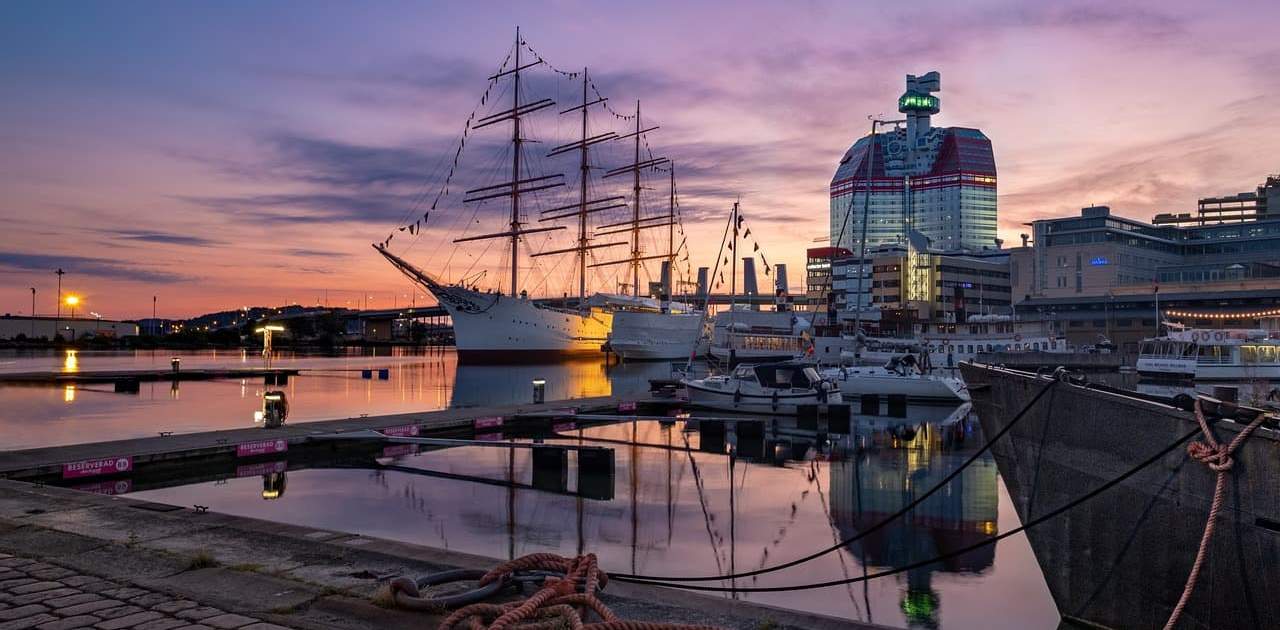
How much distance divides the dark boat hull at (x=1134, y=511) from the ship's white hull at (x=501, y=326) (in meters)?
94.5

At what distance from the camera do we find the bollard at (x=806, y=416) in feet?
110

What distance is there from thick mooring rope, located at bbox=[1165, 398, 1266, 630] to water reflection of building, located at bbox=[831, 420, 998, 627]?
15.0 ft

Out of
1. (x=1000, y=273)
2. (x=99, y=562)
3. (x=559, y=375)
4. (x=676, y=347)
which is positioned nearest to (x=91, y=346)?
(x=676, y=347)

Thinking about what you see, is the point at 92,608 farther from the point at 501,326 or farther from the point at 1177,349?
the point at 501,326

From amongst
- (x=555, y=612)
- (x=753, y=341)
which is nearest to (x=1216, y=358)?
(x=753, y=341)

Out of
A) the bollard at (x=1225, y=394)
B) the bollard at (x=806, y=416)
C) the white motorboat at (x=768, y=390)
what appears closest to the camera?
the bollard at (x=1225, y=394)

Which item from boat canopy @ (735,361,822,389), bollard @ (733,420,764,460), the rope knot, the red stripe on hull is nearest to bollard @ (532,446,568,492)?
bollard @ (733,420,764,460)

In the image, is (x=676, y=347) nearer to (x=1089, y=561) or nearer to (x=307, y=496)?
(x=307, y=496)

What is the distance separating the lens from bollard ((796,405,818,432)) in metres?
33.6

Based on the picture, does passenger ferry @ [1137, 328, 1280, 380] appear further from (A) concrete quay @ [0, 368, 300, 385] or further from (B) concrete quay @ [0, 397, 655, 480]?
(A) concrete quay @ [0, 368, 300, 385]

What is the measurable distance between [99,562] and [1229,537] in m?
9.63

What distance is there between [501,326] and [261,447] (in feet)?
270

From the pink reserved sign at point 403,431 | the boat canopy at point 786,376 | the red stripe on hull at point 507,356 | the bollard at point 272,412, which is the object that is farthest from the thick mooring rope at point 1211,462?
the red stripe on hull at point 507,356

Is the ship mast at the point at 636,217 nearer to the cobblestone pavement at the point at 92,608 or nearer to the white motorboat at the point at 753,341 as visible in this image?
the white motorboat at the point at 753,341
